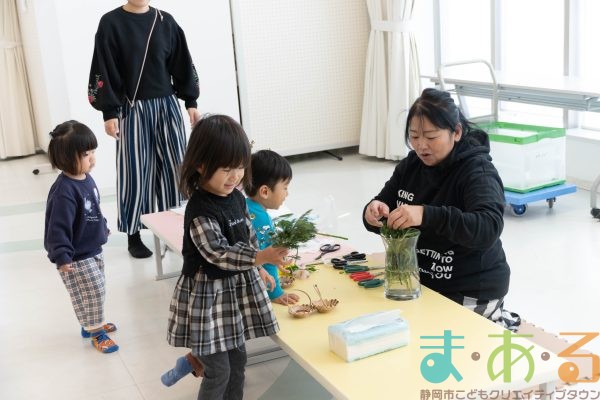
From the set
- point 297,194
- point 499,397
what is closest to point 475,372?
point 499,397

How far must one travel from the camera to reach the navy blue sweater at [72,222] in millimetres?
3078

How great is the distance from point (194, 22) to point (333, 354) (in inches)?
174

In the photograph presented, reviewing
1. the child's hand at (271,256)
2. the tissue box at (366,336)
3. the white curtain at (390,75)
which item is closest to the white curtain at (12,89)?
the white curtain at (390,75)

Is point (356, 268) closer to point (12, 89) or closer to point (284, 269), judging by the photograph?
point (284, 269)

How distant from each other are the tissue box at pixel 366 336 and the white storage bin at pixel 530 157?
2.92 m

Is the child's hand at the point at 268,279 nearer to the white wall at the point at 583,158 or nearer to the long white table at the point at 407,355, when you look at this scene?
the long white table at the point at 407,355

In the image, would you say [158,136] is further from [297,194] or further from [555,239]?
[555,239]

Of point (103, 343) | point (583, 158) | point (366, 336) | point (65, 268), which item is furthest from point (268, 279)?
point (583, 158)

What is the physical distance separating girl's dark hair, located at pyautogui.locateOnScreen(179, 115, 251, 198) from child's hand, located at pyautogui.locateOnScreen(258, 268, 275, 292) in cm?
33

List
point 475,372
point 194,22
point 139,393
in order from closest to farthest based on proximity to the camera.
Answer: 1. point 475,372
2. point 139,393
3. point 194,22

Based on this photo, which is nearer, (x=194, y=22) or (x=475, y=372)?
(x=475, y=372)

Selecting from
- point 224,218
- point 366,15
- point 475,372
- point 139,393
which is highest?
point 366,15

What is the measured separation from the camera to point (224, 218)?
7.44 ft

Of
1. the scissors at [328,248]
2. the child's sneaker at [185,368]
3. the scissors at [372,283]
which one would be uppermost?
the scissors at [372,283]
